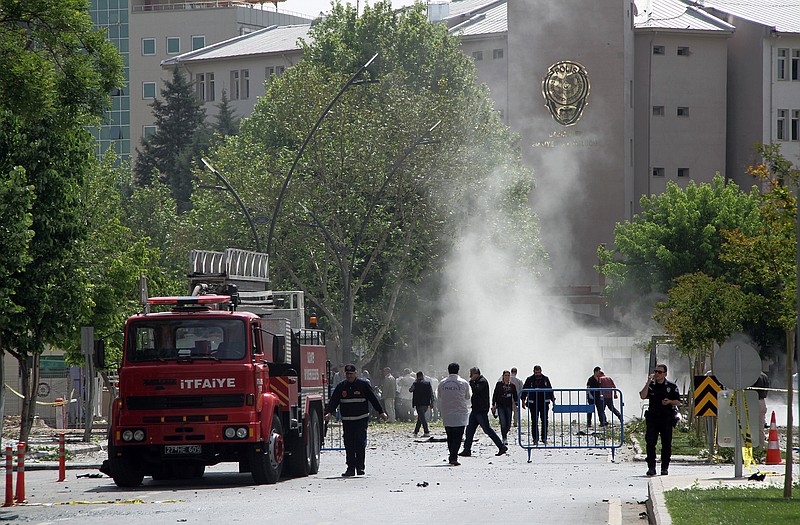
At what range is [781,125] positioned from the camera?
264 feet

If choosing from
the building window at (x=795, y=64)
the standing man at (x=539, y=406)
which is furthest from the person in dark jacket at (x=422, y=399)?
the building window at (x=795, y=64)

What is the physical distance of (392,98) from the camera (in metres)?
48.9

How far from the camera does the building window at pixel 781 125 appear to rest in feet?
262

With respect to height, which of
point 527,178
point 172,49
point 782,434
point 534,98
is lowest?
point 782,434

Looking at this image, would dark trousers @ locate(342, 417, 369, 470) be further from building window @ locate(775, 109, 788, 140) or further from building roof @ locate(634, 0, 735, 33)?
building window @ locate(775, 109, 788, 140)

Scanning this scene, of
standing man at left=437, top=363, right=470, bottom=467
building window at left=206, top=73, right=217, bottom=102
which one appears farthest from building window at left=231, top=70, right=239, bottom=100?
standing man at left=437, top=363, right=470, bottom=467

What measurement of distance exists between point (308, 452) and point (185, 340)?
3022 mm

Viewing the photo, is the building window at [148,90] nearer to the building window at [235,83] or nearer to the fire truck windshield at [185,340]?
the building window at [235,83]

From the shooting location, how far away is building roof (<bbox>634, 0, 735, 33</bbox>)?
8025cm

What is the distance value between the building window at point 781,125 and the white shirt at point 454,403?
58585 mm

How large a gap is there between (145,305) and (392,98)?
96.6 ft

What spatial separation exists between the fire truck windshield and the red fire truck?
13 millimetres

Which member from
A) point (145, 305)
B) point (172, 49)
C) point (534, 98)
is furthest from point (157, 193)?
point (145, 305)

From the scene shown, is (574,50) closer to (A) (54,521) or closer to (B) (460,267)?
(B) (460,267)
